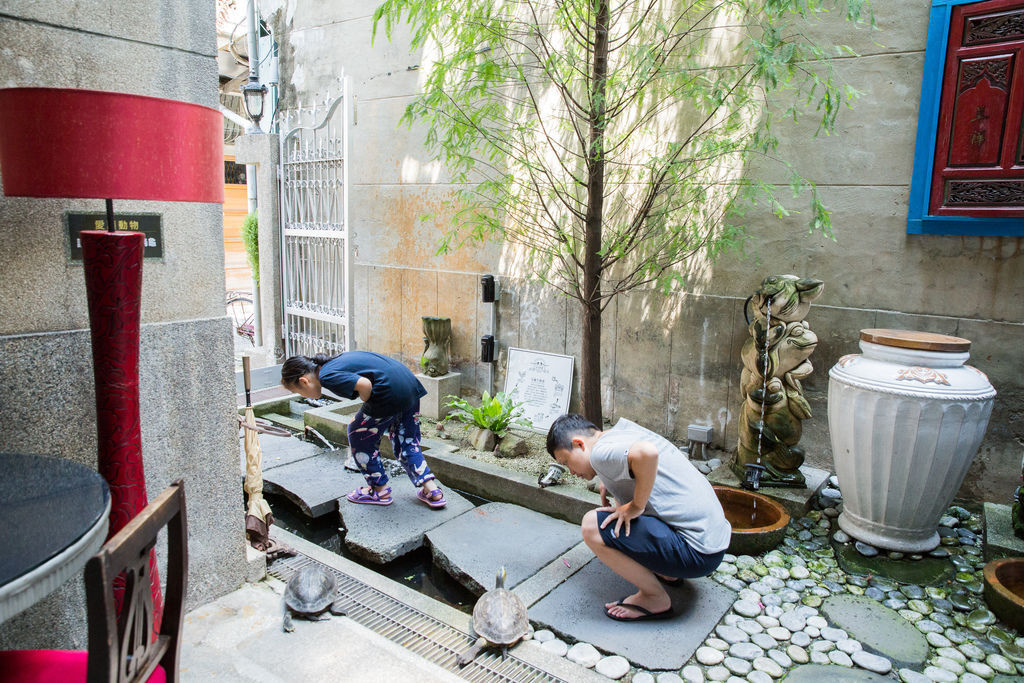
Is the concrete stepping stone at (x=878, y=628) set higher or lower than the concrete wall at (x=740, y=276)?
lower

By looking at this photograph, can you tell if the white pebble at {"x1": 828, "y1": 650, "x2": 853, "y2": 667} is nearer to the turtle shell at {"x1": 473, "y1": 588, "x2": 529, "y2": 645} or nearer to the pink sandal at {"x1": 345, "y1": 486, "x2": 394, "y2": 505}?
the turtle shell at {"x1": 473, "y1": 588, "x2": 529, "y2": 645}

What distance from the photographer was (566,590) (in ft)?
12.3

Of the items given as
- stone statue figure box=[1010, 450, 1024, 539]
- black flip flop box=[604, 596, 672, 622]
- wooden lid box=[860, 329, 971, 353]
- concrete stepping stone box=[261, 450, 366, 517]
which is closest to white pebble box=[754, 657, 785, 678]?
black flip flop box=[604, 596, 672, 622]

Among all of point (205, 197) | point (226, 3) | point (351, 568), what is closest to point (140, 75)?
point (205, 197)

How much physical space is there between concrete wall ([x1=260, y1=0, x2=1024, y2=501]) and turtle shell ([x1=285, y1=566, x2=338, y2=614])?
3.38 metres

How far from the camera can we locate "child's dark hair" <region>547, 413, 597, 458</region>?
3436mm

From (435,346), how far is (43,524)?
16.9 feet

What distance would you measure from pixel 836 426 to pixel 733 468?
97 cm

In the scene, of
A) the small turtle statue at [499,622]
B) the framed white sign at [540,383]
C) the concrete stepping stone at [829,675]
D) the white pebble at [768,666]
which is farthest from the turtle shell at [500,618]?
the framed white sign at [540,383]

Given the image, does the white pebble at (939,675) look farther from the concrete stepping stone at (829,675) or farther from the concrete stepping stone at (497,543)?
the concrete stepping stone at (497,543)

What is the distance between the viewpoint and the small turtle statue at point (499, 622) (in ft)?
10.4

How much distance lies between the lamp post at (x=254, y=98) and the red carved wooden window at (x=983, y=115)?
744cm

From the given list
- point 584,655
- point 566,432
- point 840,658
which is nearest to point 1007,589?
point 840,658

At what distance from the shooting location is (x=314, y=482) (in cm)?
526
